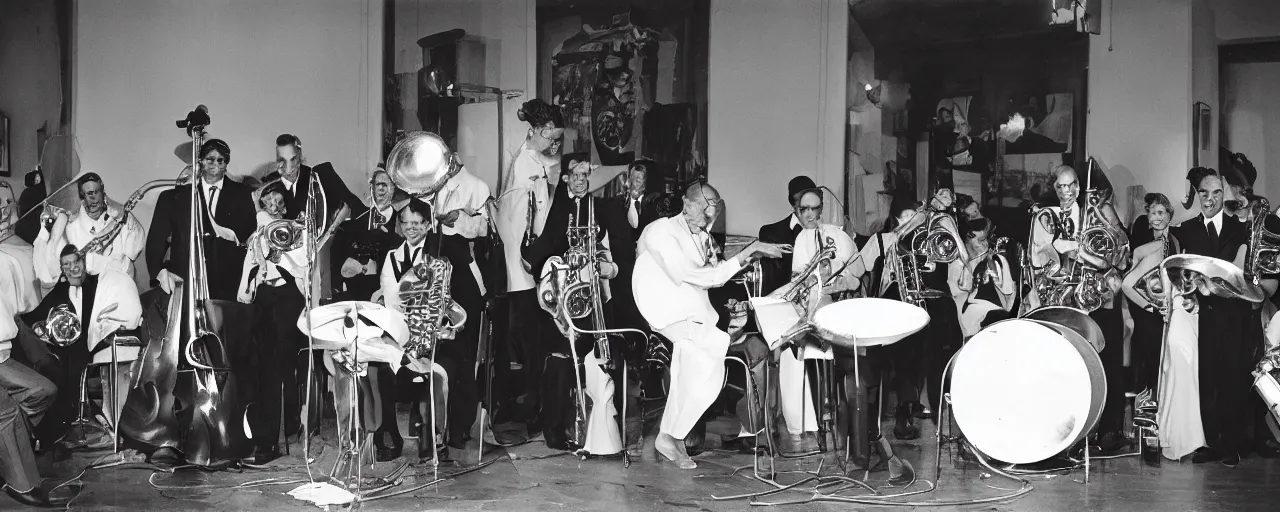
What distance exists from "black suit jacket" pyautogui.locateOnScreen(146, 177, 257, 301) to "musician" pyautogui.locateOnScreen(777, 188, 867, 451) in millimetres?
3225

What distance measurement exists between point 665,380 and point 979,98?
2833 millimetres

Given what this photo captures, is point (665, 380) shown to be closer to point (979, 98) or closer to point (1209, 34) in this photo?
point (979, 98)

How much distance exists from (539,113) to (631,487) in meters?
2.70

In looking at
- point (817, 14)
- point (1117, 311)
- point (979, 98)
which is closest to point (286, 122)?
point (817, 14)

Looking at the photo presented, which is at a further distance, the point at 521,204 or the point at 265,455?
the point at 521,204

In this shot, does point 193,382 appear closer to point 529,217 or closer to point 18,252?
point 18,252

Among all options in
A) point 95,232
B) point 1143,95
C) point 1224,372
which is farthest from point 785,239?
point 95,232

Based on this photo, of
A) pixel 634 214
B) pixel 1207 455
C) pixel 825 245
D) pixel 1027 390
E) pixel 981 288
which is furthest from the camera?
pixel 634 214

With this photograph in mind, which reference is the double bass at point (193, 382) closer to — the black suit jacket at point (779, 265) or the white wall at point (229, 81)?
the white wall at point (229, 81)

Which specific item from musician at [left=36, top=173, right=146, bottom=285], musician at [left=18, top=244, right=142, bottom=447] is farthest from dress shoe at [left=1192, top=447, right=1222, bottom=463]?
musician at [left=36, top=173, right=146, bottom=285]

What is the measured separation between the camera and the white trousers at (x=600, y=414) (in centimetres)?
635

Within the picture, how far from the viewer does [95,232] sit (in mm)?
6676

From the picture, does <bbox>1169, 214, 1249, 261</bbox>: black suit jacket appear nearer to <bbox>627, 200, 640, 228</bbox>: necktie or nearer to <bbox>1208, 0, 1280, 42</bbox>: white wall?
<bbox>1208, 0, 1280, 42</bbox>: white wall

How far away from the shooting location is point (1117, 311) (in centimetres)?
659
